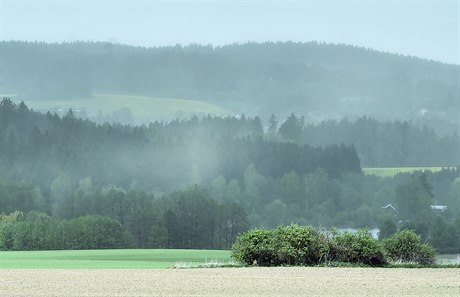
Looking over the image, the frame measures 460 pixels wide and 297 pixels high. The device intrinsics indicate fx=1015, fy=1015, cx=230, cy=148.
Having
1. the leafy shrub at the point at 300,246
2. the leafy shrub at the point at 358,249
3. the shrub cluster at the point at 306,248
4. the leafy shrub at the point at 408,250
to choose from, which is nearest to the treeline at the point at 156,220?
the leafy shrub at the point at 408,250

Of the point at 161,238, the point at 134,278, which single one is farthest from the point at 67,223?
the point at 134,278

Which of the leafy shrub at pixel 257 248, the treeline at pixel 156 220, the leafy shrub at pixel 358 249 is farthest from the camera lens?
the treeline at pixel 156 220

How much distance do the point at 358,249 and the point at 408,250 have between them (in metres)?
4.23

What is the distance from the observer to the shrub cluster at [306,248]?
199 feet

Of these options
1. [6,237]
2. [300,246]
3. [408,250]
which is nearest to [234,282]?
[300,246]

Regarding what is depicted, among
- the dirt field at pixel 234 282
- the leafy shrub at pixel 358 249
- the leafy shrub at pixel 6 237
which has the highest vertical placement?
the leafy shrub at pixel 358 249

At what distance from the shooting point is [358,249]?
61312 mm

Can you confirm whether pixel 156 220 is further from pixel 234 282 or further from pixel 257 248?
pixel 234 282

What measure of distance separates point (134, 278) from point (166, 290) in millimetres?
6973

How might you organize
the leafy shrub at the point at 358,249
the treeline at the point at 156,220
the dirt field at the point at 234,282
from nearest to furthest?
the dirt field at the point at 234,282, the leafy shrub at the point at 358,249, the treeline at the point at 156,220

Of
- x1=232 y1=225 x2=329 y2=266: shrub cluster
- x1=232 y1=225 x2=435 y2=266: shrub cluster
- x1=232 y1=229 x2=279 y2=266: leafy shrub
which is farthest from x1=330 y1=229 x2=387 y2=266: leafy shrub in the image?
x1=232 y1=229 x2=279 y2=266: leafy shrub

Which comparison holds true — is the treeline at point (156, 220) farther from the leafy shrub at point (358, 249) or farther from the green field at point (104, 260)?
the leafy shrub at point (358, 249)

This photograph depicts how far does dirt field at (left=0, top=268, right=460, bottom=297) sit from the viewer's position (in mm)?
44625

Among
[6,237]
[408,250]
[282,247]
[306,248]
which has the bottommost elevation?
[6,237]
